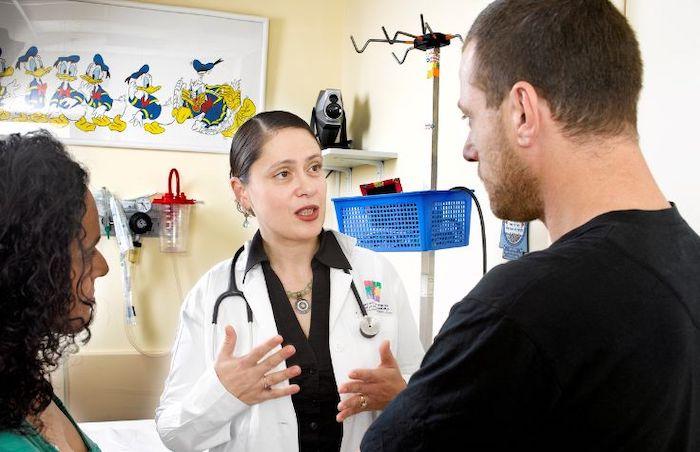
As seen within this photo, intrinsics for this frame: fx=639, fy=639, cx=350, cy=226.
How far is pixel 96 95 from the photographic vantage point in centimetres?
342

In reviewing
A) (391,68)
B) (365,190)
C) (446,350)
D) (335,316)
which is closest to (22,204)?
(446,350)

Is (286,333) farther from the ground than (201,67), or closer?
closer

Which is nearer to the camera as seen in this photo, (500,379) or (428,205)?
(500,379)

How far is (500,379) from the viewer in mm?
698

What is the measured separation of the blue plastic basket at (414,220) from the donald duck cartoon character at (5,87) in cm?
223

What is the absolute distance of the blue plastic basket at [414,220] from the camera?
5.94 ft

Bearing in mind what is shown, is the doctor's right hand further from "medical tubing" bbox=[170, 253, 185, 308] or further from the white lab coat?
"medical tubing" bbox=[170, 253, 185, 308]

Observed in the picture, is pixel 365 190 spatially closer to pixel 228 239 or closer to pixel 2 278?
pixel 2 278

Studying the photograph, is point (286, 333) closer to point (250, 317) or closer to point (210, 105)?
point (250, 317)

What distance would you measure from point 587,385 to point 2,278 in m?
0.70

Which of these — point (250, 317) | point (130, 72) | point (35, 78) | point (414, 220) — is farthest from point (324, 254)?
point (35, 78)

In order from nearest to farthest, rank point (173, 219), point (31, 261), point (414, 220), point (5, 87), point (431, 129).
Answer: point (31, 261) → point (414, 220) → point (431, 129) → point (5, 87) → point (173, 219)

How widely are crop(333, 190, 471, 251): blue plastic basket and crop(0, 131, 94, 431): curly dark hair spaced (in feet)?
3.61

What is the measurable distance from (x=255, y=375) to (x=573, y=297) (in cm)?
85
